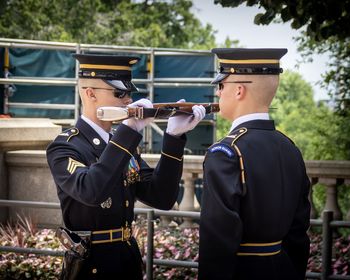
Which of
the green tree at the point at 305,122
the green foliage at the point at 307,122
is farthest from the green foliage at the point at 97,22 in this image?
the green foliage at the point at 307,122

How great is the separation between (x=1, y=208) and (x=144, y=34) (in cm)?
2272

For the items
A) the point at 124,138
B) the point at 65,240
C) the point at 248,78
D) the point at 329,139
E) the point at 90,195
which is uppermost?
the point at 248,78

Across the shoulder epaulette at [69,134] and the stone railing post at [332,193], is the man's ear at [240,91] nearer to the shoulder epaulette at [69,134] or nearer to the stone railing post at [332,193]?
the shoulder epaulette at [69,134]

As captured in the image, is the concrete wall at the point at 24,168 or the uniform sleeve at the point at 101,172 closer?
the uniform sleeve at the point at 101,172

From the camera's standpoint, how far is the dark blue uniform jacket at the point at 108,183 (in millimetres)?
4137

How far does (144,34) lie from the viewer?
30453 millimetres

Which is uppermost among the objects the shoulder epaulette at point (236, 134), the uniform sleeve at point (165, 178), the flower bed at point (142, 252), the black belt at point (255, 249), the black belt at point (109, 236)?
the shoulder epaulette at point (236, 134)

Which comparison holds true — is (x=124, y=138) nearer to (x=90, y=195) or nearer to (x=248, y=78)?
(x=90, y=195)

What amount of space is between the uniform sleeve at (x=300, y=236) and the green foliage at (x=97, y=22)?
72.8ft

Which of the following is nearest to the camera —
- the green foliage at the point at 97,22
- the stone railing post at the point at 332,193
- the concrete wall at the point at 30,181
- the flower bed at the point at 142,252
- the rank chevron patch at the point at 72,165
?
the rank chevron patch at the point at 72,165

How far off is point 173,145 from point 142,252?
2.89 meters

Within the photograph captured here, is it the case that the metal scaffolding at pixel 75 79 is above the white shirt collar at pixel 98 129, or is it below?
below

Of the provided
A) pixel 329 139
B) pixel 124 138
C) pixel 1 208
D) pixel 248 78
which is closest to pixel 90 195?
pixel 124 138

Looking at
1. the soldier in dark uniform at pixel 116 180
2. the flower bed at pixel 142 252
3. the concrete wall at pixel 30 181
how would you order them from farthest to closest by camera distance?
the concrete wall at pixel 30 181
the flower bed at pixel 142 252
the soldier in dark uniform at pixel 116 180
